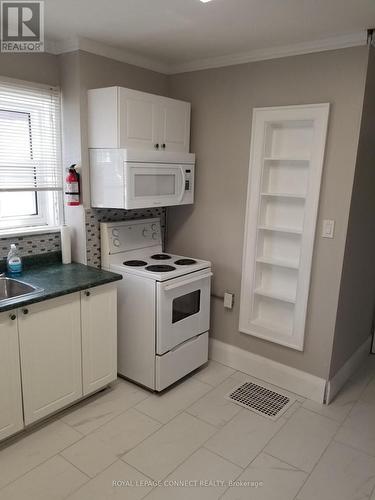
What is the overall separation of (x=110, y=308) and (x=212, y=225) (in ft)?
3.56

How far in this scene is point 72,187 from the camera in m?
2.66

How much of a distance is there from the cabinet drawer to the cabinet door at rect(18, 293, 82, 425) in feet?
1.82

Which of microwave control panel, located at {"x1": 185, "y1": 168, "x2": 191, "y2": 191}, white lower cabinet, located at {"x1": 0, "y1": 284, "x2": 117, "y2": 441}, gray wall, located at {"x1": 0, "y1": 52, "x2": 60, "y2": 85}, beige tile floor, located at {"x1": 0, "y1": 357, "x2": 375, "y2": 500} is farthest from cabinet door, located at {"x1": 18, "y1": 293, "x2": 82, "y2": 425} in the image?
gray wall, located at {"x1": 0, "y1": 52, "x2": 60, "y2": 85}

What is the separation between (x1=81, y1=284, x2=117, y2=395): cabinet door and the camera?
8.07 feet

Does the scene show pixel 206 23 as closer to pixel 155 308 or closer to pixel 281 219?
pixel 281 219

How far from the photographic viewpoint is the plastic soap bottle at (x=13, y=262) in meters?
2.47

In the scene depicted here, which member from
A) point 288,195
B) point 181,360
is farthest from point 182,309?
point 288,195

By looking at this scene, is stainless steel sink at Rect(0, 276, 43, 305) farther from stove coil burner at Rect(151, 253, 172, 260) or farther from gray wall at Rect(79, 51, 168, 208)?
stove coil burner at Rect(151, 253, 172, 260)

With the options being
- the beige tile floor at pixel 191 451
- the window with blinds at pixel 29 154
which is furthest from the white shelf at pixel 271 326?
the window with blinds at pixel 29 154

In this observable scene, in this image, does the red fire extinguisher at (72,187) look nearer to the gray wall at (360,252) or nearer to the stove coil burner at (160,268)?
the stove coil burner at (160,268)

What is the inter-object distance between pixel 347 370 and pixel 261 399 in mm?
782

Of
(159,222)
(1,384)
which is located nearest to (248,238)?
(159,222)

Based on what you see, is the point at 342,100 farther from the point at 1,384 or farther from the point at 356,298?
the point at 1,384

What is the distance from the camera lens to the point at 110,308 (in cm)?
259
